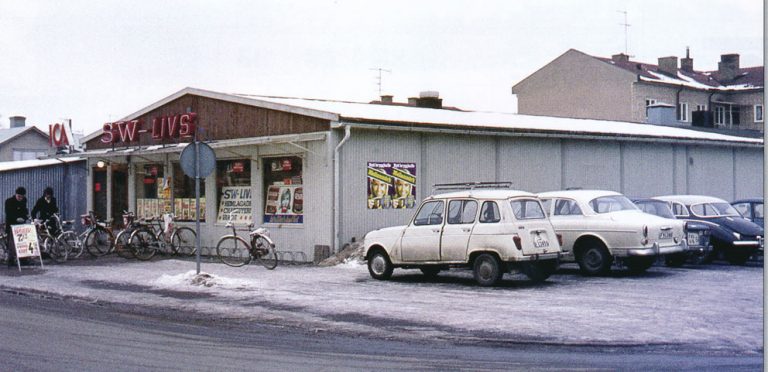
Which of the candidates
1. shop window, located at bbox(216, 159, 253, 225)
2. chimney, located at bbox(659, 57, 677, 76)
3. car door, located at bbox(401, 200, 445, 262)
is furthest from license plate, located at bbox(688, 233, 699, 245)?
chimney, located at bbox(659, 57, 677, 76)

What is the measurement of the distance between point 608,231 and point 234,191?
35.3ft

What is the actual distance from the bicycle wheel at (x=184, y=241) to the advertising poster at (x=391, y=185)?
599 centimetres

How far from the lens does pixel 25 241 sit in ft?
68.6

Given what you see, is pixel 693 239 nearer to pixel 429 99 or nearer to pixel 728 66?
pixel 429 99

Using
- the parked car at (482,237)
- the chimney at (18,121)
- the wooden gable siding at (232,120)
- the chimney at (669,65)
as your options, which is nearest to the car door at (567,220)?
the parked car at (482,237)

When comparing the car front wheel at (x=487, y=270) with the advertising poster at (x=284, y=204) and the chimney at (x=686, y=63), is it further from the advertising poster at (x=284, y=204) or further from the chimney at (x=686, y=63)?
the chimney at (x=686, y=63)

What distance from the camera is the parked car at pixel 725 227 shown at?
66.1 ft

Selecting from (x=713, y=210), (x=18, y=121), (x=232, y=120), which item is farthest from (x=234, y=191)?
(x=18, y=121)

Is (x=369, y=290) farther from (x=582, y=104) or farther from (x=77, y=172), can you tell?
(x=582, y=104)

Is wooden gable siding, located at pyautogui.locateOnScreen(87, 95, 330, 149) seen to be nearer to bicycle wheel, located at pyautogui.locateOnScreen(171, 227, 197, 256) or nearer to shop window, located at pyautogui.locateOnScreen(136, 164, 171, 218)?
shop window, located at pyautogui.locateOnScreen(136, 164, 171, 218)

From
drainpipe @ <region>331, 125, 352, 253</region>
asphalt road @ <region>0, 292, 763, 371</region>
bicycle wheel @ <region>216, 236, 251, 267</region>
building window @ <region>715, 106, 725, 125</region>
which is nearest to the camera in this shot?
asphalt road @ <region>0, 292, 763, 371</region>

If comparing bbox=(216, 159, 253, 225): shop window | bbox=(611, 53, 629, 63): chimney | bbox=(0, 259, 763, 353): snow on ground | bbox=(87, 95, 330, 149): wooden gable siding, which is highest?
bbox=(611, 53, 629, 63): chimney

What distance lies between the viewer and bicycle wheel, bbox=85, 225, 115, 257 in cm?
2405

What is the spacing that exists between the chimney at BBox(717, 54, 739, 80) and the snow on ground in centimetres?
5082
